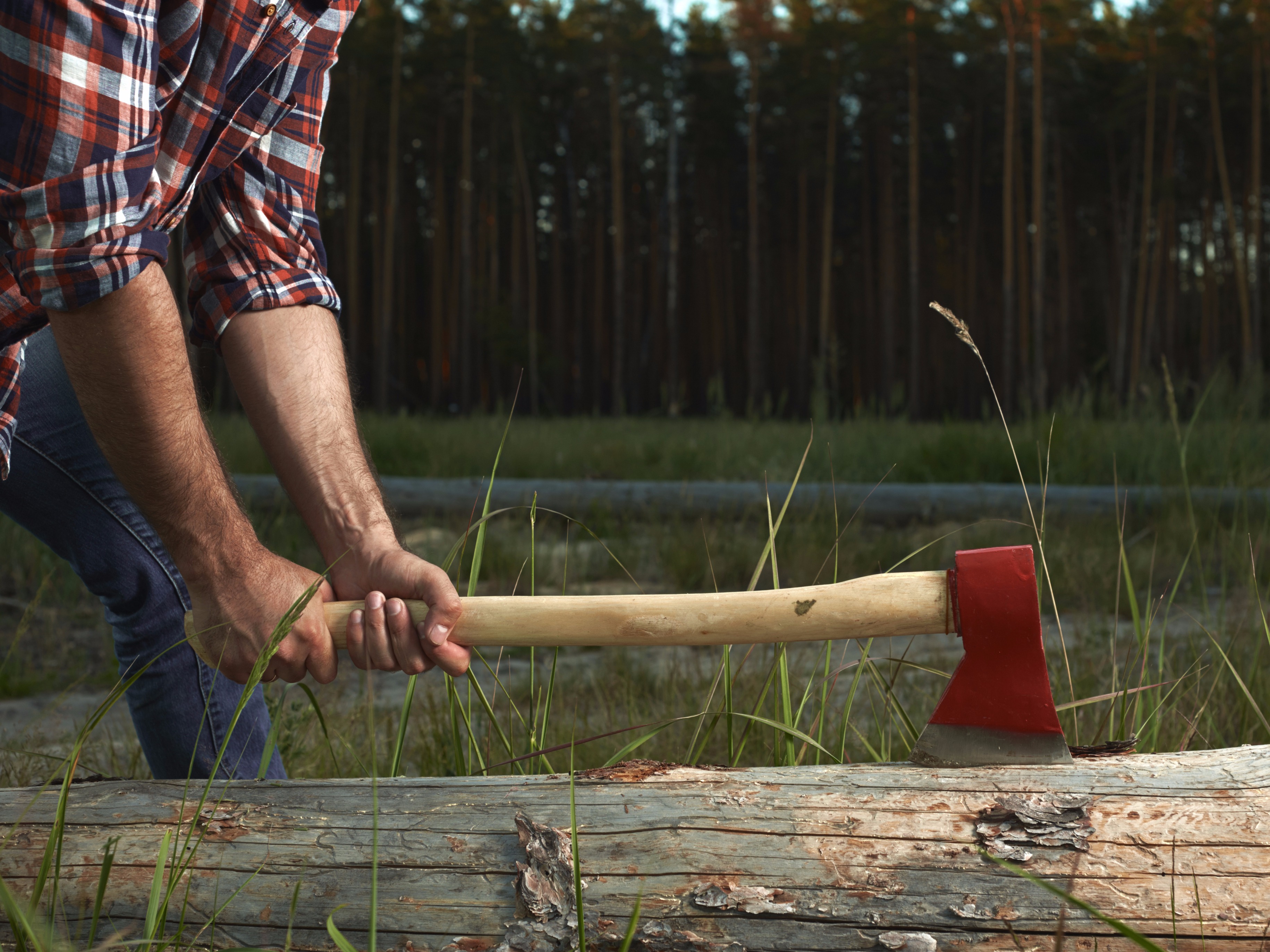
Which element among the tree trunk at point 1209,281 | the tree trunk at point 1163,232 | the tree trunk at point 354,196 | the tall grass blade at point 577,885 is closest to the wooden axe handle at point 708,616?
the tall grass blade at point 577,885

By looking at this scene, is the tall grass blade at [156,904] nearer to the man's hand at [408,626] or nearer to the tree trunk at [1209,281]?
the man's hand at [408,626]

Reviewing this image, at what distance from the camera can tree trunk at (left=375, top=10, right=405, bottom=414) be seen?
1759 centimetres

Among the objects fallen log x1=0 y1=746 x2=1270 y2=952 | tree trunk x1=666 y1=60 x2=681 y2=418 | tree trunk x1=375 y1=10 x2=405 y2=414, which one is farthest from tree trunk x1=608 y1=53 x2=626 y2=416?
fallen log x1=0 y1=746 x2=1270 y2=952

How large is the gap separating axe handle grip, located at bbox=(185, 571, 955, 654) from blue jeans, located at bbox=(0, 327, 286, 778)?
334mm

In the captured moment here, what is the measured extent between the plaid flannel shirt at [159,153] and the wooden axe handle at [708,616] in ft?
1.63

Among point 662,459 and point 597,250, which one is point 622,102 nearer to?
point 597,250

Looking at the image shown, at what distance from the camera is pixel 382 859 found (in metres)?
1.03

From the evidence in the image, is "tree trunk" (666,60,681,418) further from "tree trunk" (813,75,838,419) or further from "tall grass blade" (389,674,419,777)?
"tall grass blade" (389,674,419,777)

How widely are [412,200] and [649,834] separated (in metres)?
22.6

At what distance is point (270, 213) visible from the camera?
143 centimetres

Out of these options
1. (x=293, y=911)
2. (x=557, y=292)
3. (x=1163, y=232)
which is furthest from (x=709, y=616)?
(x=1163, y=232)

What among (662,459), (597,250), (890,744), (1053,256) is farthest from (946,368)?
(890,744)

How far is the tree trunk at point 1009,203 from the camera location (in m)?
16.8

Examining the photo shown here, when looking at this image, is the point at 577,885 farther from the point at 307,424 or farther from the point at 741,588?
the point at 741,588
